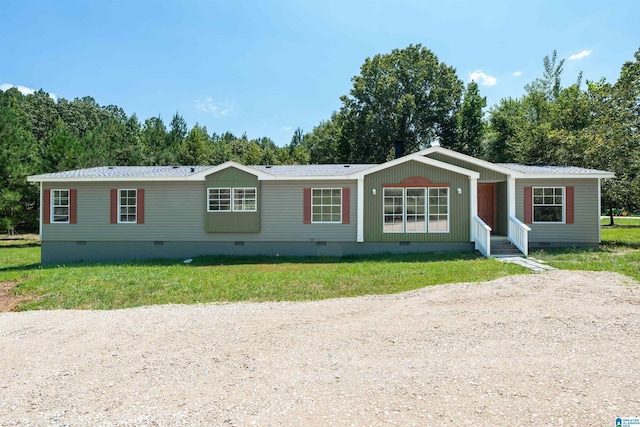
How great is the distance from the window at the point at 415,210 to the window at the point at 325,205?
1.72 m

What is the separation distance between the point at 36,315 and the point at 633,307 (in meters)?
9.91

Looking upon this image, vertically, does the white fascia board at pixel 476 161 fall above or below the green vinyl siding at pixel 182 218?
above

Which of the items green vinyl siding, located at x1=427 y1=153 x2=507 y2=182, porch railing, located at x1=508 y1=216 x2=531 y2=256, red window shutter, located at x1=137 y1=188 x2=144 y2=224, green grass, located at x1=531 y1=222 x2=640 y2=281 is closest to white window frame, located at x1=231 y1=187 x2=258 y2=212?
red window shutter, located at x1=137 y1=188 x2=144 y2=224

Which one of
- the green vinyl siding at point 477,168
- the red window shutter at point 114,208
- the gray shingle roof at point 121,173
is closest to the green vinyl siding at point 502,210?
the green vinyl siding at point 477,168

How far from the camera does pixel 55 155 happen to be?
22.2 m

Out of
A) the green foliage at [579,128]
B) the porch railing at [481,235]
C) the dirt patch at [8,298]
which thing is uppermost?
the green foliage at [579,128]

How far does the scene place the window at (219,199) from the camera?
13.3 metres

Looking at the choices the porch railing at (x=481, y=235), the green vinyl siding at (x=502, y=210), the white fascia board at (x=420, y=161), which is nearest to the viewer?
the porch railing at (x=481, y=235)

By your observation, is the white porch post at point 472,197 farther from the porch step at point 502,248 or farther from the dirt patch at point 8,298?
the dirt patch at point 8,298

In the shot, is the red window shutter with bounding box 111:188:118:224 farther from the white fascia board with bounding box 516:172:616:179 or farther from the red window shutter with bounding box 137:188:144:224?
the white fascia board with bounding box 516:172:616:179

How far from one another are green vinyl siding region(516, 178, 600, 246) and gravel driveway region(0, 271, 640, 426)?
22.2 feet

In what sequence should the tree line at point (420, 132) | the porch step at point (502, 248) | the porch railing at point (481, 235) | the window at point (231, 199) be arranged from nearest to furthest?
1. the porch railing at point (481, 235)
2. the porch step at point (502, 248)
3. the window at point (231, 199)
4. the tree line at point (420, 132)

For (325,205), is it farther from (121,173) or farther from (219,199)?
(121,173)

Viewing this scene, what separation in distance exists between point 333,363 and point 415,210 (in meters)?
9.54
